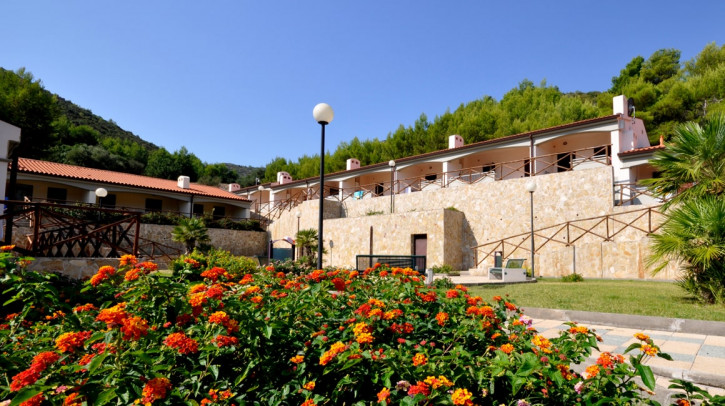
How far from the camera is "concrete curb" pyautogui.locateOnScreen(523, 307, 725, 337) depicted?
5.13m

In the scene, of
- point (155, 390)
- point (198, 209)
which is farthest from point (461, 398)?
point (198, 209)

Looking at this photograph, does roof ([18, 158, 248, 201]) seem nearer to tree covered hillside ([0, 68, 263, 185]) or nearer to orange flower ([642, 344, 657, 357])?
tree covered hillside ([0, 68, 263, 185])

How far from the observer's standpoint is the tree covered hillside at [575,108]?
24.9 m

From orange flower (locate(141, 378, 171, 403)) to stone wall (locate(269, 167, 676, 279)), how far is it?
50.0 feet

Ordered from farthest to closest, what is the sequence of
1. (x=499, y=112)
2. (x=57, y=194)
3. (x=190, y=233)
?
(x=499, y=112)
(x=57, y=194)
(x=190, y=233)

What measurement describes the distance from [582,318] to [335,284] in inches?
197

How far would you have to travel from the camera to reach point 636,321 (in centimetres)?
568

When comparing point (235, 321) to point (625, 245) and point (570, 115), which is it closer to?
point (625, 245)

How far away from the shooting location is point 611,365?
1984 mm

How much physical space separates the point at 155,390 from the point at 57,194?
27.8 m

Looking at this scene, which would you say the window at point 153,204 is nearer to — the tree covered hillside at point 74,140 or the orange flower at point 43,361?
the tree covered hillside at point 74,140

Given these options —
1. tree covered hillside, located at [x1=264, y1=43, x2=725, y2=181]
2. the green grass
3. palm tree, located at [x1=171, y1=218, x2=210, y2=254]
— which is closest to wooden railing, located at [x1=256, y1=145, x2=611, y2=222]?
tree covered hillside, located at [x1=264, y1=43, x2=725, y2=181]

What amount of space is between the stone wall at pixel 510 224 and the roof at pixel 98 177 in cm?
912

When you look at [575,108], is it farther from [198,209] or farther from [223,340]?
[223,340]
